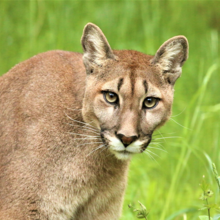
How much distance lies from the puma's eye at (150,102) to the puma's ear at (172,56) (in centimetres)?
50

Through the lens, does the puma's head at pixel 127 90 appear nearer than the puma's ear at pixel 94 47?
Yes

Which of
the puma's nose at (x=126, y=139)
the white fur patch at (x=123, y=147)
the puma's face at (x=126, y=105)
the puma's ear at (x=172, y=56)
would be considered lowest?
the white fur patch at (x=123, y=147)

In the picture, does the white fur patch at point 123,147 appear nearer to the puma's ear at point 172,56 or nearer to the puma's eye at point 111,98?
the puma's eye at point 111,98

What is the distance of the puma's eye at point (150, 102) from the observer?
5684 mm

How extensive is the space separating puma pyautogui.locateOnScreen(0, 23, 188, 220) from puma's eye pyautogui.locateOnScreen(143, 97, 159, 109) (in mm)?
14

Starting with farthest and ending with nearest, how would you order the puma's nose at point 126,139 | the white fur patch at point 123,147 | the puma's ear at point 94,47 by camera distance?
the puma's ear at point 94,47 < the white fur patch at point 123,147 < the puma's nose at point 126,139

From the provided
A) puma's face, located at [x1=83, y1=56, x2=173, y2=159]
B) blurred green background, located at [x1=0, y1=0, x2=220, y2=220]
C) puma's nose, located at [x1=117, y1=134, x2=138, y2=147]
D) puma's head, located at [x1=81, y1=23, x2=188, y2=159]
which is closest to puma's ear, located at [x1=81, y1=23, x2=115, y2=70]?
puma's head, located at [x1=81, y1=23, x2=188, y2=159]

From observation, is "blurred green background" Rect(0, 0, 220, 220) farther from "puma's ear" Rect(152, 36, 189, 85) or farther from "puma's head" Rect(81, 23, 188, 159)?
"puma's head" Rect(81, 23, 188, 159)

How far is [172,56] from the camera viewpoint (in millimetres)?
6203

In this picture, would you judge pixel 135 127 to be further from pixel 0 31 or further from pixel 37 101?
pixel 0 31

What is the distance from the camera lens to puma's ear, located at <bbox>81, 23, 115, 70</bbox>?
6016 millimetres

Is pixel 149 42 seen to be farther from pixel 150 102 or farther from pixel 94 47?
pixel 150 102

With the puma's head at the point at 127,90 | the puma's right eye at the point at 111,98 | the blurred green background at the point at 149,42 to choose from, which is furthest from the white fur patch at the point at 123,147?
the blurred green background at the point at 149,42

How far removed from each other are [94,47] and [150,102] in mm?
1007
